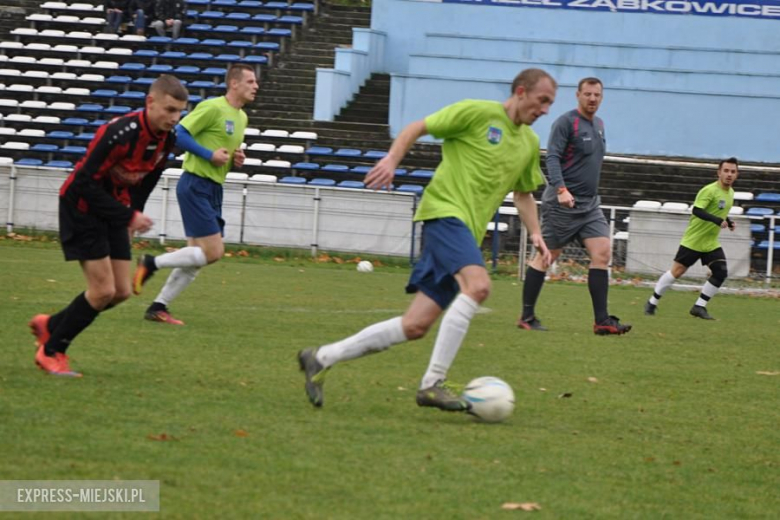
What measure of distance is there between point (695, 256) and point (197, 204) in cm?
724

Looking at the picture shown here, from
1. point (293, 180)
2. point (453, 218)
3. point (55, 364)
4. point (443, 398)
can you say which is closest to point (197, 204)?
point (55, 364)

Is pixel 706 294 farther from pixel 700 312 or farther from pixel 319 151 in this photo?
pixel 319 151

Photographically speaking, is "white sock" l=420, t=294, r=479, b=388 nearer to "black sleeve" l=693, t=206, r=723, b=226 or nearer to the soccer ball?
the soccer ball

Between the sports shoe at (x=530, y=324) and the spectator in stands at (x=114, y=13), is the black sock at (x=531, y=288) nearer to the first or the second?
the sports shoe at (x=530, y=324)

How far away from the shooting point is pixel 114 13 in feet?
105

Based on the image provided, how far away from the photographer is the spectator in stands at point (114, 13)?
31953mm

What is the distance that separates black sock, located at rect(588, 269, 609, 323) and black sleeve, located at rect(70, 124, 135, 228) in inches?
222

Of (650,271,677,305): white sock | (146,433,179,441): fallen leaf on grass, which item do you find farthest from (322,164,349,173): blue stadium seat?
(146,433,179,441): fallen leaf on grass

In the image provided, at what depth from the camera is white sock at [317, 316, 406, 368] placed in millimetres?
6875

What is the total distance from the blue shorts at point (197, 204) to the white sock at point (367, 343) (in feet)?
13.7

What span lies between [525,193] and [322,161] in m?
19.5

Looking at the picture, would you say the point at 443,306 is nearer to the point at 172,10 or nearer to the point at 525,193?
the point at 525,193

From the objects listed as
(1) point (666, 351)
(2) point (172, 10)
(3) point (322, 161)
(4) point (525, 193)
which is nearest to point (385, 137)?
(3) point (322, 161)

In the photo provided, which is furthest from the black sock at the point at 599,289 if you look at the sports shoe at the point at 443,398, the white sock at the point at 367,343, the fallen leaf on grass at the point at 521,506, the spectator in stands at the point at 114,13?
the spectator in stands at the point at 114,13
